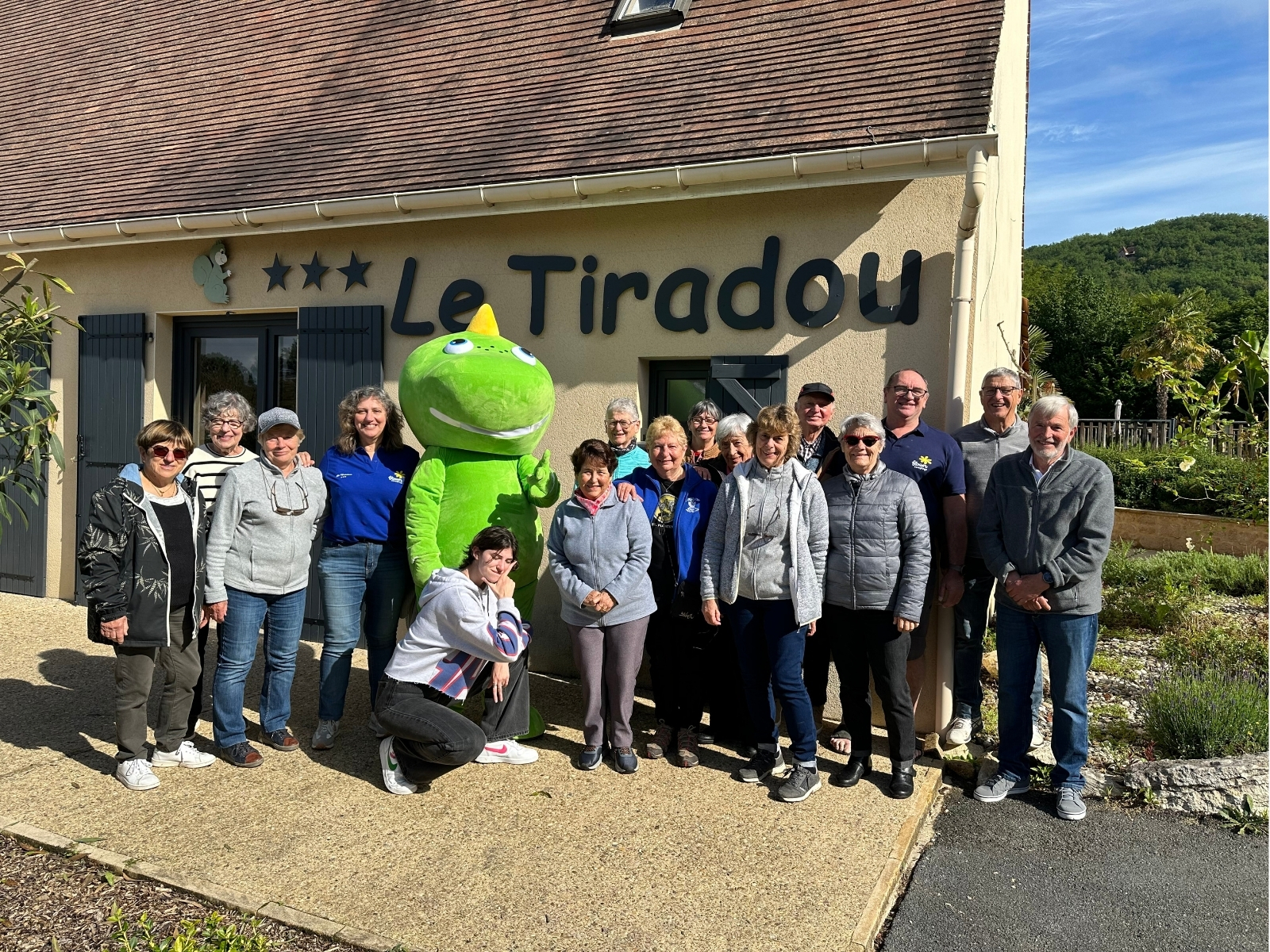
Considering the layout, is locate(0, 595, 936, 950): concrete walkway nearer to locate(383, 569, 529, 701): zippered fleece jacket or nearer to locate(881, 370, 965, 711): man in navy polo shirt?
locate(383, 569, 529, 701): zippered fleece jacket

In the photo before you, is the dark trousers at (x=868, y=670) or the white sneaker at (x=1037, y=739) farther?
the white sneaker at (x=1037, y=739)

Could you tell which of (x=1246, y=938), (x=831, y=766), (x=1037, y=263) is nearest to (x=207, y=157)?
(x=831, y=766)

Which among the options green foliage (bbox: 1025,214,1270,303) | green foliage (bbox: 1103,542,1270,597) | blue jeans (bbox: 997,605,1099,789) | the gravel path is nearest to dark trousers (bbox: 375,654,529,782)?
the gravel path

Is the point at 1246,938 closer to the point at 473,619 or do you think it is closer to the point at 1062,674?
the point at 1062,674

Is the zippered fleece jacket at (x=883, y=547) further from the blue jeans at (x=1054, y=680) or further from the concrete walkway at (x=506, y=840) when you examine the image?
the concrete walkway at (x=506, y=840)

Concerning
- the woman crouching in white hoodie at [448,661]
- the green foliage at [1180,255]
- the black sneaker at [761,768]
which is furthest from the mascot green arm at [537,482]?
the green foliage at [1180,255]

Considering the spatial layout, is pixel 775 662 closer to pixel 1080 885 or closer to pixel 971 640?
pixel 971 640

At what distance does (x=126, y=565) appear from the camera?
13.3 ft

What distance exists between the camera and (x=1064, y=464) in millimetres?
4129

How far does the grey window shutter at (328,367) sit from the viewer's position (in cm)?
648

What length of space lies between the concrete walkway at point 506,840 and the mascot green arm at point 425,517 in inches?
40.1

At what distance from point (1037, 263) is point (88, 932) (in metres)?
64.0

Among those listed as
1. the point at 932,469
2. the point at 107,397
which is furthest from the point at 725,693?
the point at 107,397

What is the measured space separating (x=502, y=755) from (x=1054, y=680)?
2.64 meters
